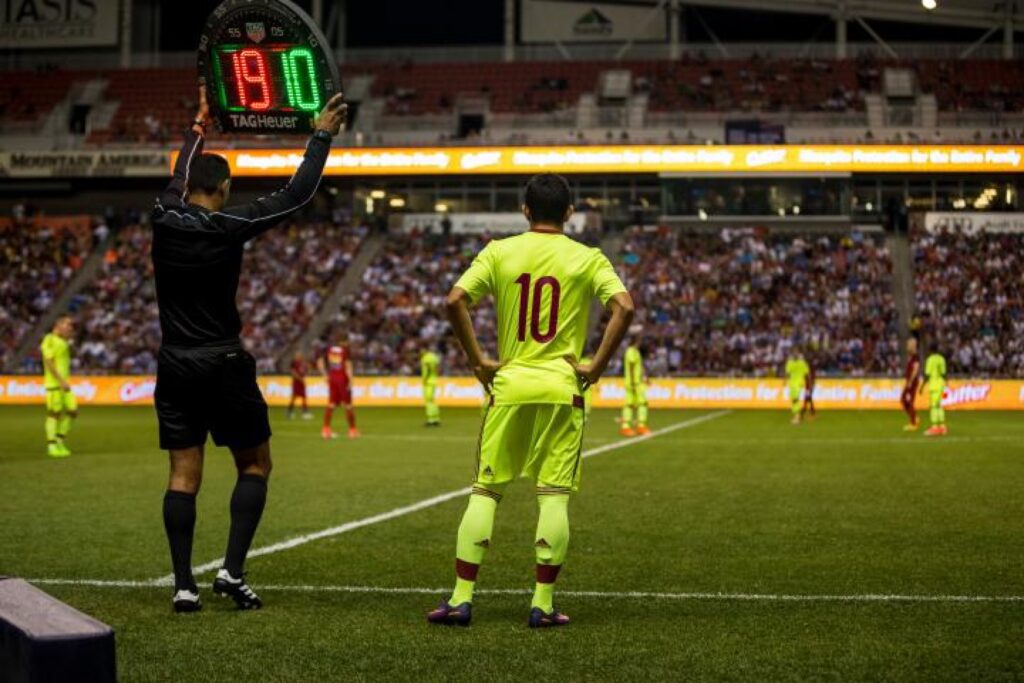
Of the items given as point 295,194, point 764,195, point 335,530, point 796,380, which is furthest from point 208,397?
point 764,195

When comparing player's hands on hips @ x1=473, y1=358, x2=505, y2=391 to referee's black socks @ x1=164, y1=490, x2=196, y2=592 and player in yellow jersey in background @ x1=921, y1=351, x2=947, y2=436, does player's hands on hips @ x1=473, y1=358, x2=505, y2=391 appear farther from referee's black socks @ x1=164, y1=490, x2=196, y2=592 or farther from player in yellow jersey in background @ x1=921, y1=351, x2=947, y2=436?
player in yellow jersey in background @ x1=921, y1=351, x2=947, y2=436

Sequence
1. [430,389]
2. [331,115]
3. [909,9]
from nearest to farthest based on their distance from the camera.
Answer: [331,115] < [430,389] < [909,9]

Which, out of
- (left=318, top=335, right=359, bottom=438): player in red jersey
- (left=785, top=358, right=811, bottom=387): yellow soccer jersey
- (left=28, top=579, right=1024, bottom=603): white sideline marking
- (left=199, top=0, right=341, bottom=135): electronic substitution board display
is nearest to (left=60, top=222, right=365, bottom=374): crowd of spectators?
(left=785, top=358, right=811, bottom=387): yellow soccer jersey

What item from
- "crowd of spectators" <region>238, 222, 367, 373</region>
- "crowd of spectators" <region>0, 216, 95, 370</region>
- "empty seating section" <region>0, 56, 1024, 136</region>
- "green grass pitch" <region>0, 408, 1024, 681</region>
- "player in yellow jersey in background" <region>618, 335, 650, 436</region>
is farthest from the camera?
"empty seating section" <region>0, 56, 1024, 136</region>

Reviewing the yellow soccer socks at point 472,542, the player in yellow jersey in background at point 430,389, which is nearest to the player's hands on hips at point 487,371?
the yellow soccer socks at point 472,542

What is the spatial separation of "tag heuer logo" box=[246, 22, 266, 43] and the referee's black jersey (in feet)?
2.64

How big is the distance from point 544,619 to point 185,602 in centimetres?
187

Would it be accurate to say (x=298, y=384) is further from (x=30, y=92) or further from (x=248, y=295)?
(x=30, y=92)

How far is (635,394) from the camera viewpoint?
1041 inches

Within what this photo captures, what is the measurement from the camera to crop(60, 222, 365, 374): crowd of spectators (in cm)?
4609

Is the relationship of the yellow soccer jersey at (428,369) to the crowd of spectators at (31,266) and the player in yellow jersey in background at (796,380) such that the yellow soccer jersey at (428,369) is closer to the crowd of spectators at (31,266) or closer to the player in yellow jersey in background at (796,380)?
the player in yellow jersey in background at (796,380)

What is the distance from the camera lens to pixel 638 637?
6270 mm

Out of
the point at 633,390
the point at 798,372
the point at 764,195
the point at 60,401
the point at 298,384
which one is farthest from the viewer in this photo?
the point at 764,195

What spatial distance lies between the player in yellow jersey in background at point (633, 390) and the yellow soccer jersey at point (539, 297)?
61.8ft
